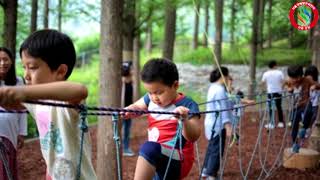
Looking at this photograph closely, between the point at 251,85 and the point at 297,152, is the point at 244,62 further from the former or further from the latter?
the point at 297,152

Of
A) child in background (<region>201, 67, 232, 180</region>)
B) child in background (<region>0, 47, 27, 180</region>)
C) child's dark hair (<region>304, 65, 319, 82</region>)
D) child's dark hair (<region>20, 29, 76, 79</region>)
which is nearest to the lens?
child's dark hair (<region>20, 29, 76, 79</region>)

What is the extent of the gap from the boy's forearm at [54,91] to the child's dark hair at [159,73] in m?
0.92

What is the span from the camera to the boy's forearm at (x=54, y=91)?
1296 millimetres

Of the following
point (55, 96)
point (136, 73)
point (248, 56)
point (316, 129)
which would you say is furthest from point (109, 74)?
point (248, 56)

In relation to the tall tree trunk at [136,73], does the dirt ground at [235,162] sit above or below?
below

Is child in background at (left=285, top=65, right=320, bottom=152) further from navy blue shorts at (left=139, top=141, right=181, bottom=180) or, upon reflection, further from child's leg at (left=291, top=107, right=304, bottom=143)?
navy blue shorts at (left=139, top=141, right=181, bottom=180)

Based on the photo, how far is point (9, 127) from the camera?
2.71 m

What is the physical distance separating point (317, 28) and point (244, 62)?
42.0 ft

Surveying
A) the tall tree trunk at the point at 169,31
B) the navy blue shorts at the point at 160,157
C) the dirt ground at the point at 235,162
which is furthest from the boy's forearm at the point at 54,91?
the tall tree trunk at the point at 169,31

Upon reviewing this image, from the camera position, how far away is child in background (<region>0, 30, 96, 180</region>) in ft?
4.44

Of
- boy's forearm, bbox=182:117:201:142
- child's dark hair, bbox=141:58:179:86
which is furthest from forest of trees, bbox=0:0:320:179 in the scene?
boy's forearm, bbox=182:117:201:142

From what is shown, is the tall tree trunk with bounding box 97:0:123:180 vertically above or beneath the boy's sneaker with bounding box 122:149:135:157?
above

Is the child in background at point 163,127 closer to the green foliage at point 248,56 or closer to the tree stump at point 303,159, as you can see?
the tree stump at point 303,159

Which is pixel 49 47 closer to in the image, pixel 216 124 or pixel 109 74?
pixel 109 74
